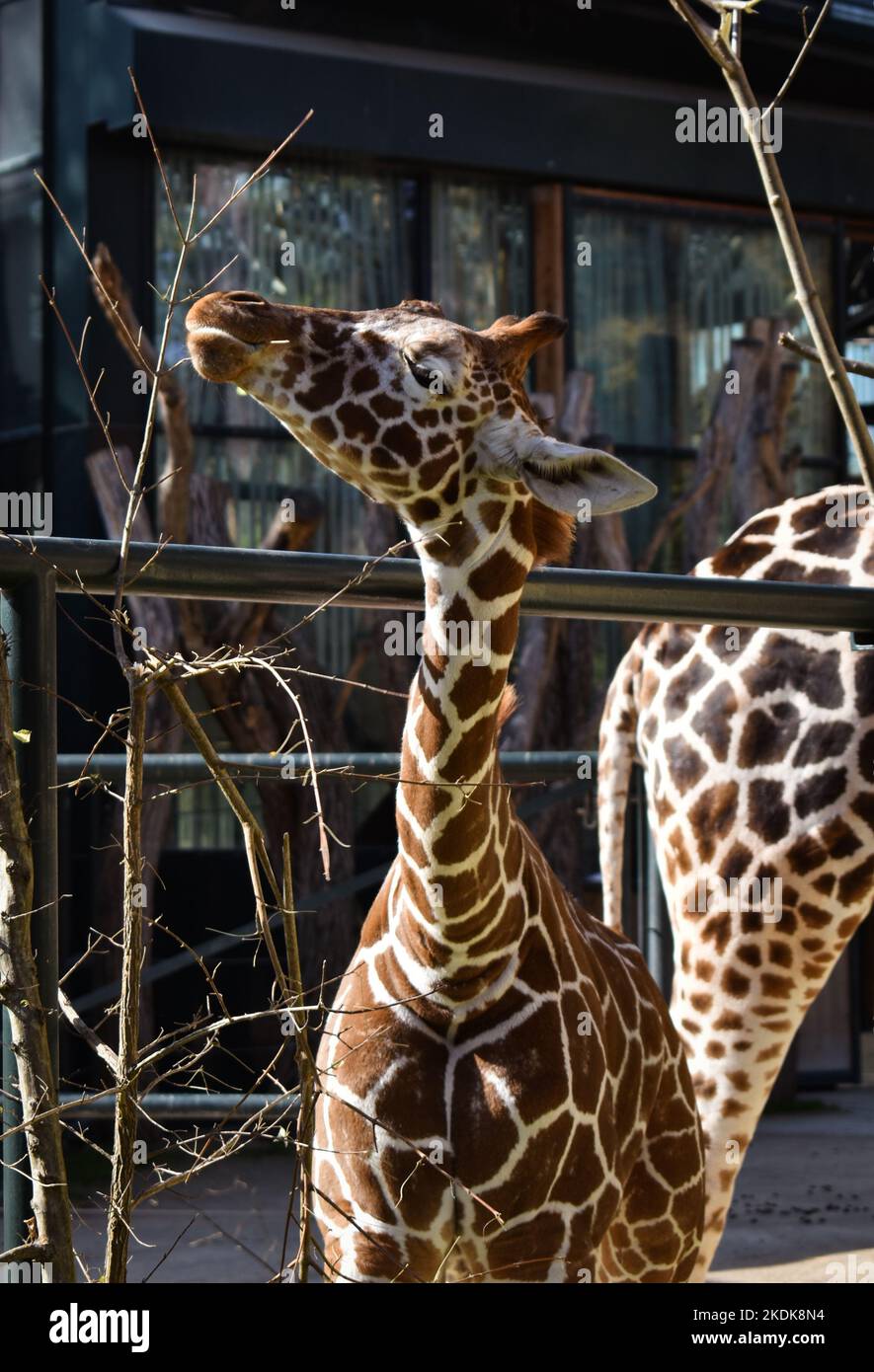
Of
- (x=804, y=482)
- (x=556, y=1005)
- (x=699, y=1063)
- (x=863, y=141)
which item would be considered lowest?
(x=699, y=1063)

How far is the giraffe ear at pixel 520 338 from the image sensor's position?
7.79 feet

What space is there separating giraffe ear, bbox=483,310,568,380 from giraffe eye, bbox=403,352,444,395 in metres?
0.12

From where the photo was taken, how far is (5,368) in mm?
8805

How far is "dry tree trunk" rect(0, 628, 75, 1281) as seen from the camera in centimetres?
160

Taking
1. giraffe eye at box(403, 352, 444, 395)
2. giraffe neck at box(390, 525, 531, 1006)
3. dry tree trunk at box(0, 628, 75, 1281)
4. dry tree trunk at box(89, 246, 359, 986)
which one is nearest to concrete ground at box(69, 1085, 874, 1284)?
dry tree trunk at box(89, 246, 359, 986)

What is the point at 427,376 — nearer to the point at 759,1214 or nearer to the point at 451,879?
the point at 451,879

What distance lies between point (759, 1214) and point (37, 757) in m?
5.54

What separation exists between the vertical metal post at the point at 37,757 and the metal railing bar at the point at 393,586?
0.10ft

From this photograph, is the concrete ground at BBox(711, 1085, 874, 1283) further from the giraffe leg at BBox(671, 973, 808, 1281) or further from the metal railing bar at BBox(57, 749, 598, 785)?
the metal railing bar at BBox(57, 749, 598, 785)

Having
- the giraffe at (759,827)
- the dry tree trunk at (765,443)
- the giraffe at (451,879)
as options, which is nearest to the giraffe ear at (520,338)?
the giraffe at (451,879)

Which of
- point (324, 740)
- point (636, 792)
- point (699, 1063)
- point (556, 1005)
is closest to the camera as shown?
point (556, 1005)

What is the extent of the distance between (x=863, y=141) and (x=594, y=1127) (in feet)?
28.9
